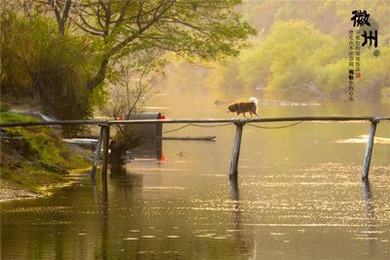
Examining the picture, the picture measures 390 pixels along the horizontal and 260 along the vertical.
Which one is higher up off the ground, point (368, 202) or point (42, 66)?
point (42, 66)

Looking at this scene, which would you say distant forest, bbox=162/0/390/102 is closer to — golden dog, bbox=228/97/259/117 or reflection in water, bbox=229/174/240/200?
golden dog, bbox=228/97/259/117

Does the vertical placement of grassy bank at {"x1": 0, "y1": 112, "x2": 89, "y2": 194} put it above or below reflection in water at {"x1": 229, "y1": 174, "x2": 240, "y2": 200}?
above

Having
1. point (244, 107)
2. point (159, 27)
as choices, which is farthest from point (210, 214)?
point (244, 107)

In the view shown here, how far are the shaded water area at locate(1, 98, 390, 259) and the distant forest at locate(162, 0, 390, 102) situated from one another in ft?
216

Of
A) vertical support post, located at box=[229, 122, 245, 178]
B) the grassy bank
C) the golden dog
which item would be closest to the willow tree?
the golden dog

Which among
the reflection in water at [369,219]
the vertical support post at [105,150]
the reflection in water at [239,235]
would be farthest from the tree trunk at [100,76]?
the reflection in water at [239,235]

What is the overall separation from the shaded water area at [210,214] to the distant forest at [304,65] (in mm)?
65908

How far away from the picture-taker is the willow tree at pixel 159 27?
127 ft

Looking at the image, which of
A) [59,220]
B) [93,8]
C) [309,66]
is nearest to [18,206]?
[59,220]

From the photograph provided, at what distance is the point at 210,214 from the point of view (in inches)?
854

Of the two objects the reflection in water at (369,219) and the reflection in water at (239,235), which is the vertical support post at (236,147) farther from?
the reflection in water at (239,235)

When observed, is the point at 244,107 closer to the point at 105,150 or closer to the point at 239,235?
the point at 105,150

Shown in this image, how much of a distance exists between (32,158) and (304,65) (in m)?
107

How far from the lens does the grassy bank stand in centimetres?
2475
